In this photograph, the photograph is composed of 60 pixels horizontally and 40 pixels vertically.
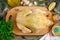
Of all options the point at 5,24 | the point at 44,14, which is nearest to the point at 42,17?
the point at 44,14

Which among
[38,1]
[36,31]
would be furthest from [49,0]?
[36,31]

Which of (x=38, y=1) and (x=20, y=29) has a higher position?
(x=38, y=1)

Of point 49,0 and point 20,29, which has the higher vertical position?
point 49,0

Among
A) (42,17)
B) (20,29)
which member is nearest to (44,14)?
(42,17)

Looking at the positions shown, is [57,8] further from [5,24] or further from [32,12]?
[5,24]

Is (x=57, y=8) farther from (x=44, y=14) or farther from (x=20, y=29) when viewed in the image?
(x=20, y=29)

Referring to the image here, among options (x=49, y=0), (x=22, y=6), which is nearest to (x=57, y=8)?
(x=49, y=0)

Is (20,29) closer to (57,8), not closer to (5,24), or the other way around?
(5,24)
